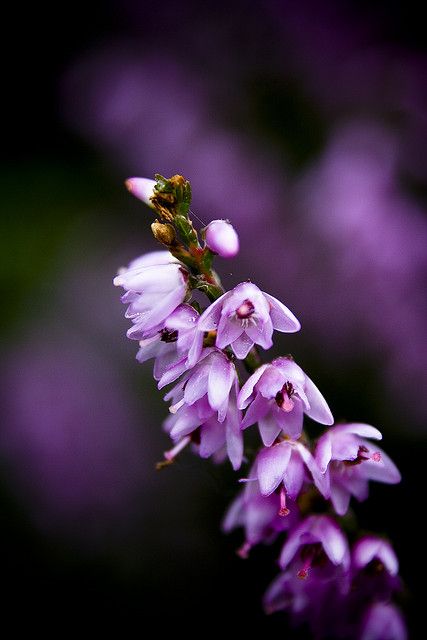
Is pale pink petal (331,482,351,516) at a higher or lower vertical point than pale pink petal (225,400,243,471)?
lower

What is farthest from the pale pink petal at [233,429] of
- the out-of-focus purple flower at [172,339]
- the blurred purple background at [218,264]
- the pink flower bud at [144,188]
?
the blurred purple background at [218,264]

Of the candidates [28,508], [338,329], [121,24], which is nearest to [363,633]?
[338,329]

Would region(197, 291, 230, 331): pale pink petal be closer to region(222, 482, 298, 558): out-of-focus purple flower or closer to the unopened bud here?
the unopened bud

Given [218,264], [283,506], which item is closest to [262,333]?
[283,506]

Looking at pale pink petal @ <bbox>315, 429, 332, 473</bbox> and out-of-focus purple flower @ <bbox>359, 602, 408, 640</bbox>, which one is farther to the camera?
out-of-focus purple flower @ <bbox>359, 602, 408, 640</bbox>

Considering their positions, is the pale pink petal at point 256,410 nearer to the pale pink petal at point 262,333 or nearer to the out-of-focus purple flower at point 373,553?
the pale pink petal at point 262,333

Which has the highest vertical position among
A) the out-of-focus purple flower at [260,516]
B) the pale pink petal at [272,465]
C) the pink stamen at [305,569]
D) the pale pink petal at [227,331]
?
the pale pink petal at [227,331]

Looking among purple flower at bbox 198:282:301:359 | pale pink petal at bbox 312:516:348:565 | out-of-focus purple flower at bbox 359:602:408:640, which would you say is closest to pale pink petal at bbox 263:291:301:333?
purple flower at bbox 198:282:301:359
